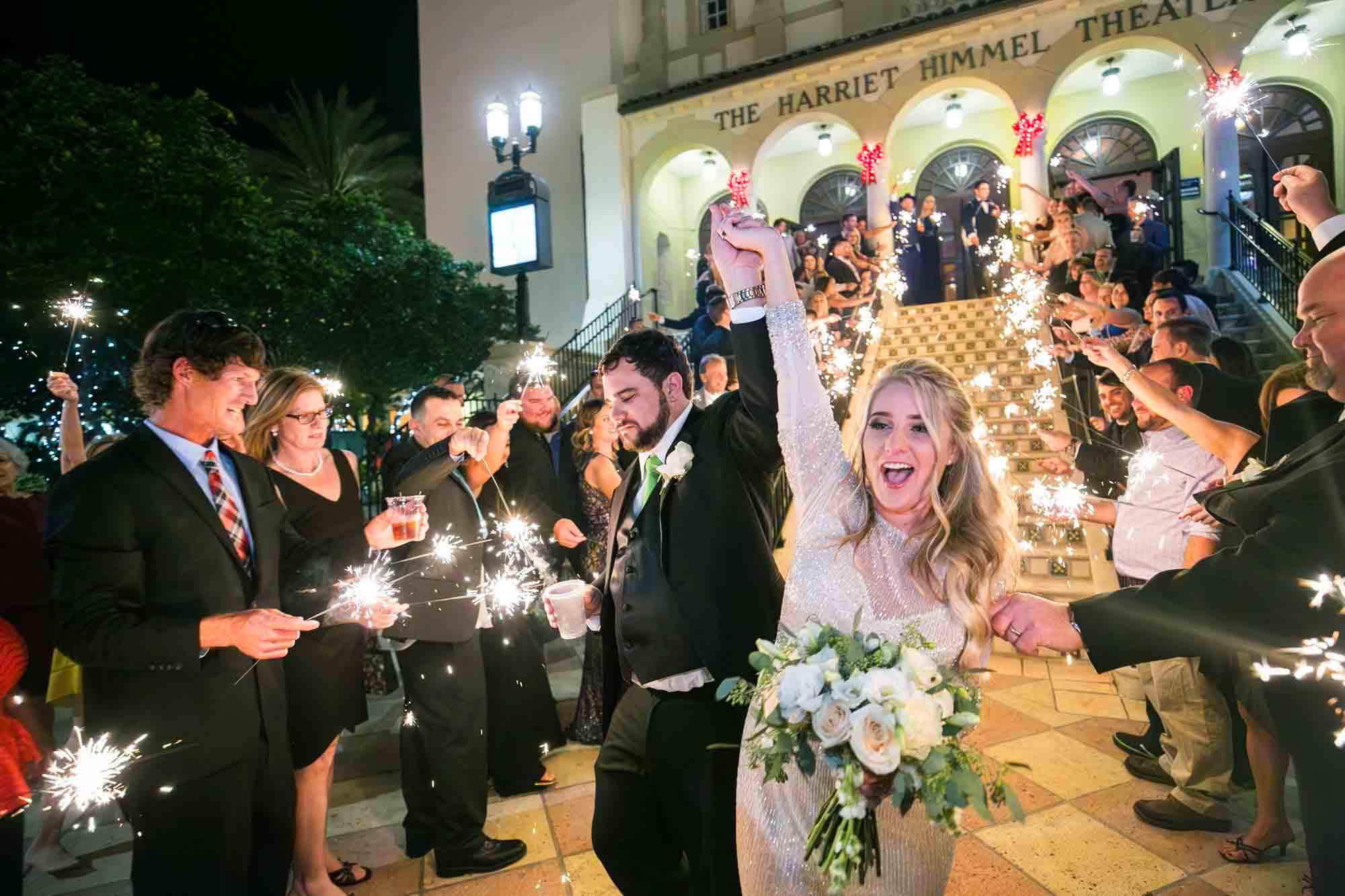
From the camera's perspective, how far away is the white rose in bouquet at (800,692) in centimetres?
153

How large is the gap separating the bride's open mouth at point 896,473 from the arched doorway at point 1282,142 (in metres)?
16.2

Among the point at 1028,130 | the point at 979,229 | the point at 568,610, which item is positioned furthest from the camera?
the point at 979,229

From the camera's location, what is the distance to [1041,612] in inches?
76.0

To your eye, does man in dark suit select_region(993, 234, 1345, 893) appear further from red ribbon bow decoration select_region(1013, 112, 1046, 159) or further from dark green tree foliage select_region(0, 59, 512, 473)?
red ribbon bow decoration select_region(1013, 112, 1046, 159)

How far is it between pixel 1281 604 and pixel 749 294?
154 centimetres

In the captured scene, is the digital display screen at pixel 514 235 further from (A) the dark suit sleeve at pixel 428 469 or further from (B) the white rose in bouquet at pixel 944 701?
(B) the white rose in bouquet at pixel 944 701

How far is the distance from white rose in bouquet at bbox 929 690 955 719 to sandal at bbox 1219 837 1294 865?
117 inches

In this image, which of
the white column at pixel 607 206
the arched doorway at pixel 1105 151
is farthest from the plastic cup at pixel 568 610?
the arched doorway at pixel 1105 151

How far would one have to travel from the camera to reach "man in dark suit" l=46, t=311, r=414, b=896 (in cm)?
213

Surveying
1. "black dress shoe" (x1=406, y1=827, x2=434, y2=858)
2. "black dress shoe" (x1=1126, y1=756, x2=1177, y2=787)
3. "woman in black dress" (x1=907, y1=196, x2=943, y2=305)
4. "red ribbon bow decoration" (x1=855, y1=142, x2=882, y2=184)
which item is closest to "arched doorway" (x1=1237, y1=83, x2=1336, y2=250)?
"woman in black dress" (x1=907, y1=196, x2=943, y2=305)

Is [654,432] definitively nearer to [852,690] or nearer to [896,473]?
[896,473]

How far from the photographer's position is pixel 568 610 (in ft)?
8.76

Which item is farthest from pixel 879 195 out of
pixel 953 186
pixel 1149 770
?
pixel 1149 770

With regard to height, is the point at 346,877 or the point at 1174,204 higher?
the point at 1174,204
